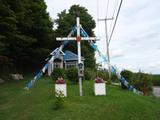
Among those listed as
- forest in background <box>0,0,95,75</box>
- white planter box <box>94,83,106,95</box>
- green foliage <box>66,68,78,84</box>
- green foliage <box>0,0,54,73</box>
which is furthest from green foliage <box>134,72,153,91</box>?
green foliage <box>0,0,54,73</box>

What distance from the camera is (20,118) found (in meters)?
14.7

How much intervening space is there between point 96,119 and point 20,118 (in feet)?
10.7

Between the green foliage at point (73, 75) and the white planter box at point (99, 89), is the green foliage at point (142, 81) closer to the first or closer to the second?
the green foliage at point (73, 75)

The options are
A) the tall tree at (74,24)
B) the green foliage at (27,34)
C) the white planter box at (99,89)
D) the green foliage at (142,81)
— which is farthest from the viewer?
the tall tree at (74,24)

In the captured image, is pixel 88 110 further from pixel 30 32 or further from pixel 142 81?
pixel 30 32

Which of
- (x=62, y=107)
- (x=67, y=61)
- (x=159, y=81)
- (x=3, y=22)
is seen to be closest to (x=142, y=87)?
(x=3, y=22)

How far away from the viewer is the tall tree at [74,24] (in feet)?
180

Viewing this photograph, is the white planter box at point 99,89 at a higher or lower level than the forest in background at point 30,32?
lower

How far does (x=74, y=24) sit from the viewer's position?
56344mm

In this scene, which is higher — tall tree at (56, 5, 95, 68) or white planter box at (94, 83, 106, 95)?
tall tree at (56, 5, 95, 68)

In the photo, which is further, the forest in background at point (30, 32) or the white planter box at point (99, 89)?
the forest in background at point (30, 32)

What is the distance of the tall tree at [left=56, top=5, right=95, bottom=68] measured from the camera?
54.9 metres

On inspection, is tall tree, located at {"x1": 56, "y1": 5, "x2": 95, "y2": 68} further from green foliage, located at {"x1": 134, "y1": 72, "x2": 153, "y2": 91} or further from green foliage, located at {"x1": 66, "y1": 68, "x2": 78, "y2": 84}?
green foliage, located at {"x1": 66, "y1": 68, "x2": 78, "y2": 84}

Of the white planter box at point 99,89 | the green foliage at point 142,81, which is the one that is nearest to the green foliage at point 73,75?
the green foliage at point 142,81
